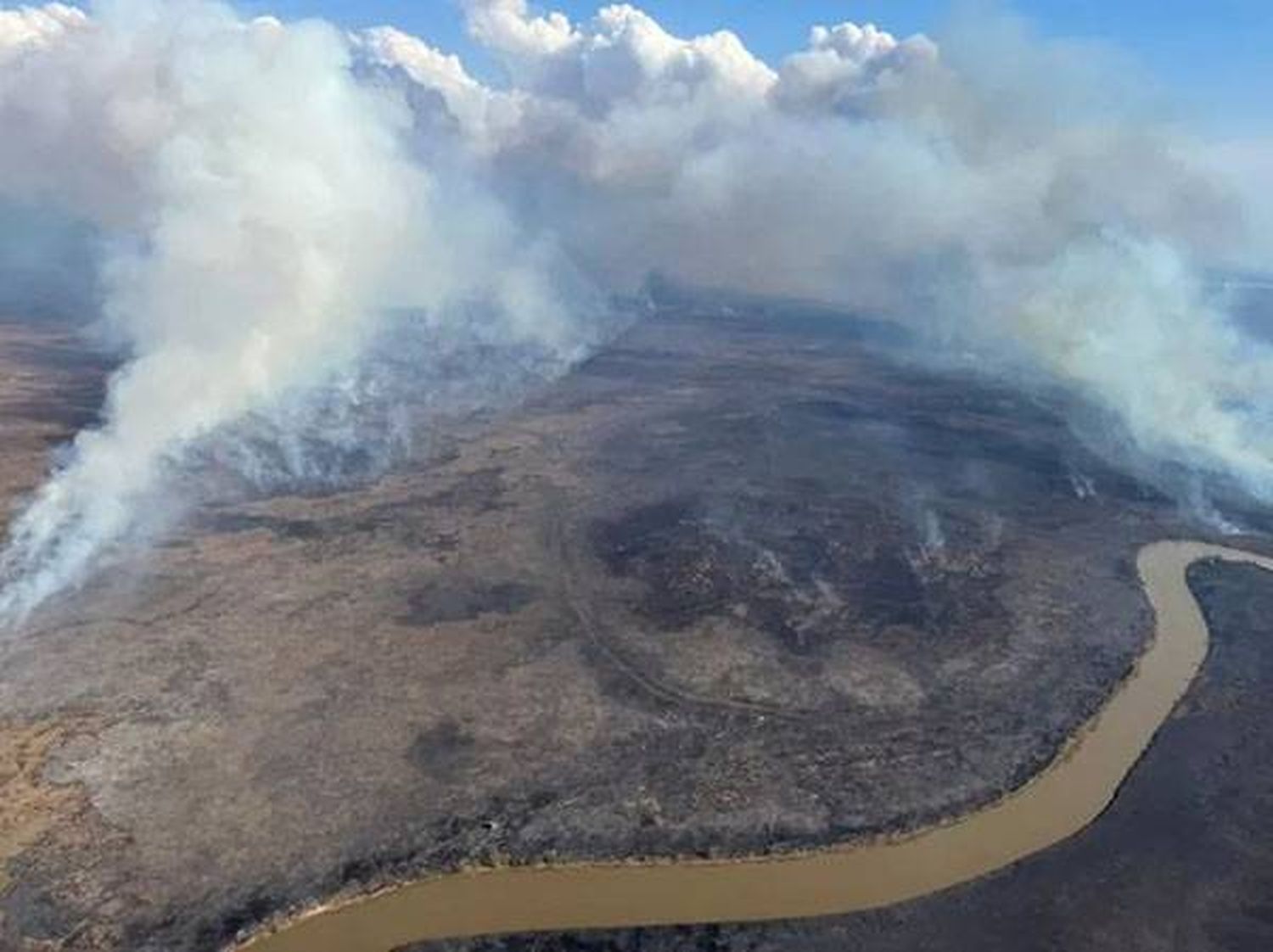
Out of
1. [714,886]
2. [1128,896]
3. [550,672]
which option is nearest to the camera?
[1128,896]

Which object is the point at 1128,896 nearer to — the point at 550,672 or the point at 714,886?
the point at 714,886

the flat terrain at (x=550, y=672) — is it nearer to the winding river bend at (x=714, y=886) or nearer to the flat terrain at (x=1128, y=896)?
the flat terrain at (x=1128, y=896)

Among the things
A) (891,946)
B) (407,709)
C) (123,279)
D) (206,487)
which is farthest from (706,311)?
(891,946)

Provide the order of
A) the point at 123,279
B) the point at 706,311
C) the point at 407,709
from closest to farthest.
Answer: the point at 407,709
the point at 123,279
the point at 706,311

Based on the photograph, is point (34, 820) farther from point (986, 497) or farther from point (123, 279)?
point (123, 279)

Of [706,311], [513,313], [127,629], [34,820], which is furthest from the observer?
[706,311]

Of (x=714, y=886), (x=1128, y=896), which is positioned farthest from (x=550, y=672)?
(x=1128, y=896)
